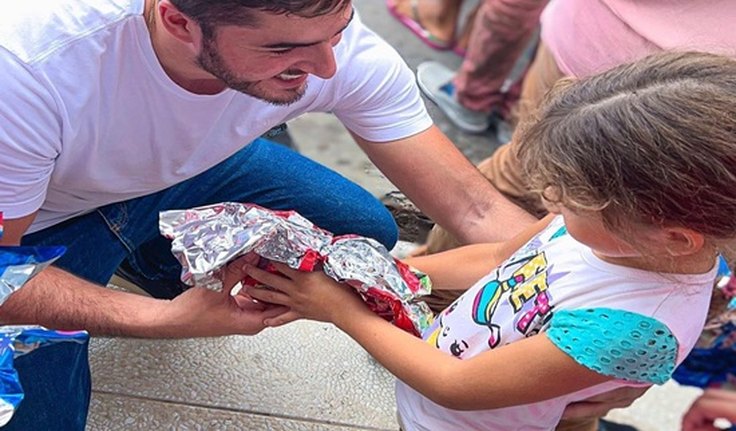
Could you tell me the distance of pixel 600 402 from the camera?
5.28 ft

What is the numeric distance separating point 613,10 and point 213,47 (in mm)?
973

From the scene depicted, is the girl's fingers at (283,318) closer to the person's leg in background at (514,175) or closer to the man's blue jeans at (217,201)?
the man's blue jeans at (217,201)

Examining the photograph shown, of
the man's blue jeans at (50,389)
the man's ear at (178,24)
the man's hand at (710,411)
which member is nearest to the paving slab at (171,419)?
the man's blue jeans at (50,389)

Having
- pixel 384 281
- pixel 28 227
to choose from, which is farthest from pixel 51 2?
pixel 384 281

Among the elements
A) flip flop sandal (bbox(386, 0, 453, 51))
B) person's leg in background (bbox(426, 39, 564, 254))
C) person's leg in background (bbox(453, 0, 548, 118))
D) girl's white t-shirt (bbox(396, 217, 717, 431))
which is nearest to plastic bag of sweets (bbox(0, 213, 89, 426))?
girl's white t-shirt (bbox(396, 217, 717, 431))

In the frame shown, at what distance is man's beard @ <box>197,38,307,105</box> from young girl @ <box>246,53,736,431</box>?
1.15ft

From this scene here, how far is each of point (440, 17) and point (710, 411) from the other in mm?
3240

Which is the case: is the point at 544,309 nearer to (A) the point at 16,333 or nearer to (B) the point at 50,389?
(A) the point at 16,333

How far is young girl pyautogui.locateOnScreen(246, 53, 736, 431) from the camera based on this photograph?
124 cm

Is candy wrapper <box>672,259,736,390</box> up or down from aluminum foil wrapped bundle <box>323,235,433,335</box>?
down

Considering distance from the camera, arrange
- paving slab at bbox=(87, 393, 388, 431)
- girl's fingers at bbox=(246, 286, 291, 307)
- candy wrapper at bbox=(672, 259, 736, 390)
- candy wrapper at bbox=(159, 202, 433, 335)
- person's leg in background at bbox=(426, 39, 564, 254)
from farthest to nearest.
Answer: person's leg in background at bbox=(426, 39, 564, 254) → paving slab at bbox=(87, 393, 388, 431) → candy wrapper at bbox=(672, 259, 736, 390) → girl's fingers at bbox=(246, 286, 291, 307) → candy wrapper at bbox=(159, 202, 433, 335)

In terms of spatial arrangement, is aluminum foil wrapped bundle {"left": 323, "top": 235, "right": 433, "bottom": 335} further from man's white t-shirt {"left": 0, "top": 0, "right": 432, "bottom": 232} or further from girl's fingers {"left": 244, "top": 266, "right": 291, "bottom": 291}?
man's white t-shirt {"left": 0, "top": 0, "right": 432, "bottom": 232}

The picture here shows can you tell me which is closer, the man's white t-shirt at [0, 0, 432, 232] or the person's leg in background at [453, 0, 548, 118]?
the man's white t-shirt at [0, 0, 432, 232]

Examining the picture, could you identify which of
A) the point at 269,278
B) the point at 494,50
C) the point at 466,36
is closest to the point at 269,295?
the point at 269,278
